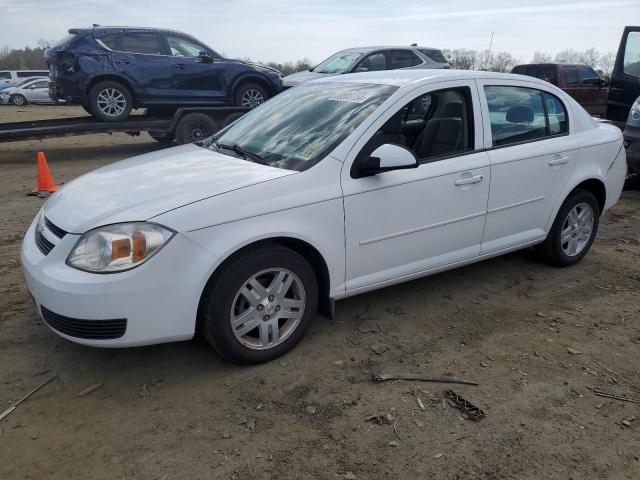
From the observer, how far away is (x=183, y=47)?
33.6 feet

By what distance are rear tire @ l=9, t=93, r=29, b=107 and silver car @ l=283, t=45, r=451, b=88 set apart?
67.1ft

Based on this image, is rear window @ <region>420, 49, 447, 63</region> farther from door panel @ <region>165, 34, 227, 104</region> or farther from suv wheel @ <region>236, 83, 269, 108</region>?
door panel @ <region>165, 34, 227, 104</region>

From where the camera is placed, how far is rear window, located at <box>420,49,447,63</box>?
12.3 metres

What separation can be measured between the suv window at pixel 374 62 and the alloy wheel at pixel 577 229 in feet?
24.8

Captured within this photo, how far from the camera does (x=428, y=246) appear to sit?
146 inches

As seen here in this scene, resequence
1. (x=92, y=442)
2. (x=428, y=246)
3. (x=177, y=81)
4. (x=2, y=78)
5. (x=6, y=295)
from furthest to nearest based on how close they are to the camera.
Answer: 1. (x=2, y=78)
2. (x=177, y=81)
3. (x=6, y=295)
4. (x=428, y=246)
5. (x=92, y=442)

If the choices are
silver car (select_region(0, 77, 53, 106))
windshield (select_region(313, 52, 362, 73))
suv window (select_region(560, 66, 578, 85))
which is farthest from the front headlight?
silver car (select_region(0, 77, 53, 106))

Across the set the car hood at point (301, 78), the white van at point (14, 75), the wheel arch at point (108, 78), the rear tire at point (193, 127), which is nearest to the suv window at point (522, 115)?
the rear tire at point (193, 127)

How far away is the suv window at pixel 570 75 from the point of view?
13.9 metres

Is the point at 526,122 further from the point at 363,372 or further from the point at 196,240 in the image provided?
the point at 196,240

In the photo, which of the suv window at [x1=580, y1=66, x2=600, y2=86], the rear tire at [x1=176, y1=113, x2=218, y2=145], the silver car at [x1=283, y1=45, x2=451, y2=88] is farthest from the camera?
the suv window at [x1=580, y1=66, x2=600, y2=86]

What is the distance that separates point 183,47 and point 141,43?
77cm

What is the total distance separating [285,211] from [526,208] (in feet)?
7.05

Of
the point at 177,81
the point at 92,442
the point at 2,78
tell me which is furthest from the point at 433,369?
the point at 2,78
